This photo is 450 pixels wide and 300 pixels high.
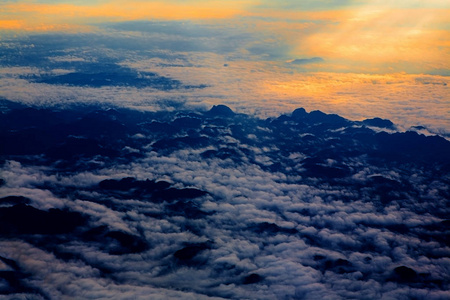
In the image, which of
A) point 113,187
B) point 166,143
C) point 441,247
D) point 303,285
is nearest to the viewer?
point 303,285

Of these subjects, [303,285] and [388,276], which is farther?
[388,276]

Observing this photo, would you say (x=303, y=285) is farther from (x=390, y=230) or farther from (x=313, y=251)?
(x=390, y=230)

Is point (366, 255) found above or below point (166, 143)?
below

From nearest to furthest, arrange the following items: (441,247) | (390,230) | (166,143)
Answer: (441,247) → (390,230) → (166,143)

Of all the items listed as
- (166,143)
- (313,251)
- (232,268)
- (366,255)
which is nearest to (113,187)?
(166,143)

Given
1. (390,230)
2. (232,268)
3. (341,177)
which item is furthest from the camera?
(341,177)

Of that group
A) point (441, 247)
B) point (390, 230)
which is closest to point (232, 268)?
point (390, 230)

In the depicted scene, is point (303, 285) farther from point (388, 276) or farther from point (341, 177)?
point (341, 177)

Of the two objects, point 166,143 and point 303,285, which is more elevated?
point 166,143

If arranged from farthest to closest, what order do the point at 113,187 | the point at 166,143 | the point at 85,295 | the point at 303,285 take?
the point at 166,143
the point at 113,187
the point at 303,285
the point at 85,295
